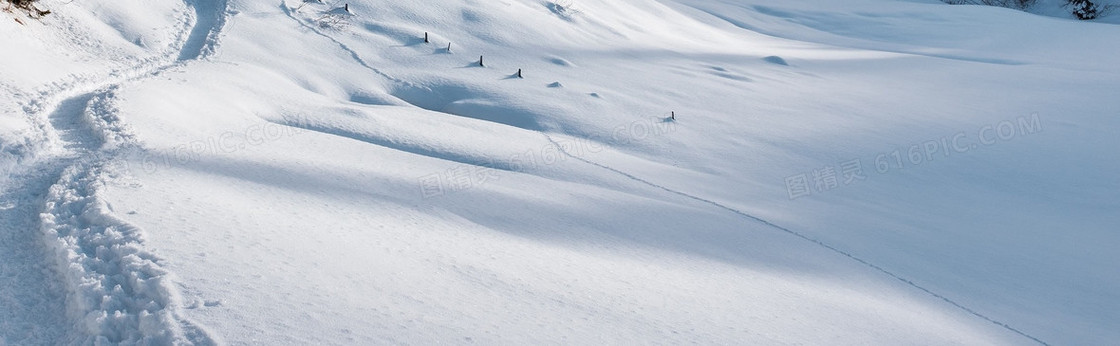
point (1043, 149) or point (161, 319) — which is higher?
point (1043, 149)

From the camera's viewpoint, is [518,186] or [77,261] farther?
[518,186]

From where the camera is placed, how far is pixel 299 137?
3842 millimetres

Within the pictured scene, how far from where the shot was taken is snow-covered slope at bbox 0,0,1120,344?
2.10m

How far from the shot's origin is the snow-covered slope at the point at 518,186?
210 centimetres

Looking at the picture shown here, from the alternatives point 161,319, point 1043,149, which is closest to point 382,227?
point 161,319

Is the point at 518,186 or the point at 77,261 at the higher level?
the point at 518,186

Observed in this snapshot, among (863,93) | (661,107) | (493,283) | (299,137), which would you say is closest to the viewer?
(493,283)

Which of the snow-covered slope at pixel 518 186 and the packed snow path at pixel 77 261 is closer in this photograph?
the packed snow path at pixel 77 261

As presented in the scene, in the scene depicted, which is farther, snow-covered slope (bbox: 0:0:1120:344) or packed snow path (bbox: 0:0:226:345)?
snow-covered slope (bbox: 0:0:1120:344)

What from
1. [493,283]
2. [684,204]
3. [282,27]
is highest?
[684,204]

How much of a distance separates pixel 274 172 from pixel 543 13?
15.3 feet

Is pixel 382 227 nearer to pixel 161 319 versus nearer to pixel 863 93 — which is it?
pixel 161 319

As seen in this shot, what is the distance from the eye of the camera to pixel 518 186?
138 inches

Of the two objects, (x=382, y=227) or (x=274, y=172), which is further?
(x=274, y=172)
